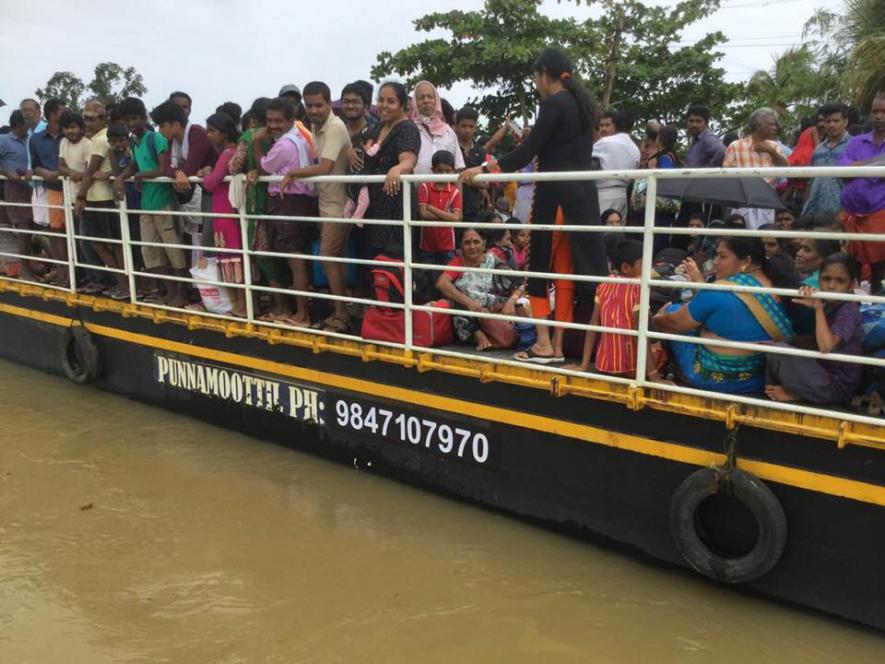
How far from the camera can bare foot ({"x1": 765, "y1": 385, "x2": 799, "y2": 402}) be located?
3111 millimetres

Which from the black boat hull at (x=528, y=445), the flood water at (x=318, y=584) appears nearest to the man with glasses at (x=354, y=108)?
the black boat hull at (x=528, y=445)

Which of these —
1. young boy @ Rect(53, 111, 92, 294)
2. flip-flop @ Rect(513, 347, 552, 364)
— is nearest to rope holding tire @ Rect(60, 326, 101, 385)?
young boy @ Rect(53, 111, 92, 294)

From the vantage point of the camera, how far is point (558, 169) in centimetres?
389

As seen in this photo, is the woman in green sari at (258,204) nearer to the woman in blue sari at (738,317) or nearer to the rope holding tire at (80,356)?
the rope holding tire at (80,356)

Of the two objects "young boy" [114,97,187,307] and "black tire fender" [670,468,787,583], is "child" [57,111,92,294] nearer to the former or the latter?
"young boy" [114,97,187,307]

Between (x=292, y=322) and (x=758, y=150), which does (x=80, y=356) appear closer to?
(x=292, y=322)

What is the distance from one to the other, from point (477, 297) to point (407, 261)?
566 millimetres

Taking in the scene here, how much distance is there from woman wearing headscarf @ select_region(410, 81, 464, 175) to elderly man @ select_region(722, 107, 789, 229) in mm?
2144

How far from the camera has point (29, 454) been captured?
5.20 m

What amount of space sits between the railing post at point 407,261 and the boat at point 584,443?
27 mm

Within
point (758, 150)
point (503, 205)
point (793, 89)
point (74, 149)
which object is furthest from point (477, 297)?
point (793, 89)

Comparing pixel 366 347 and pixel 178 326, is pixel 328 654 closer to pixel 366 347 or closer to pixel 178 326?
pixel 366 347

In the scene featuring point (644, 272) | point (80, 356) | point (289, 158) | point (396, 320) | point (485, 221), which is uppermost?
point (289, 158)

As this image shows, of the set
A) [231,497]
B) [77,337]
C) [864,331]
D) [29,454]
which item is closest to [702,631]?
[864,331]
